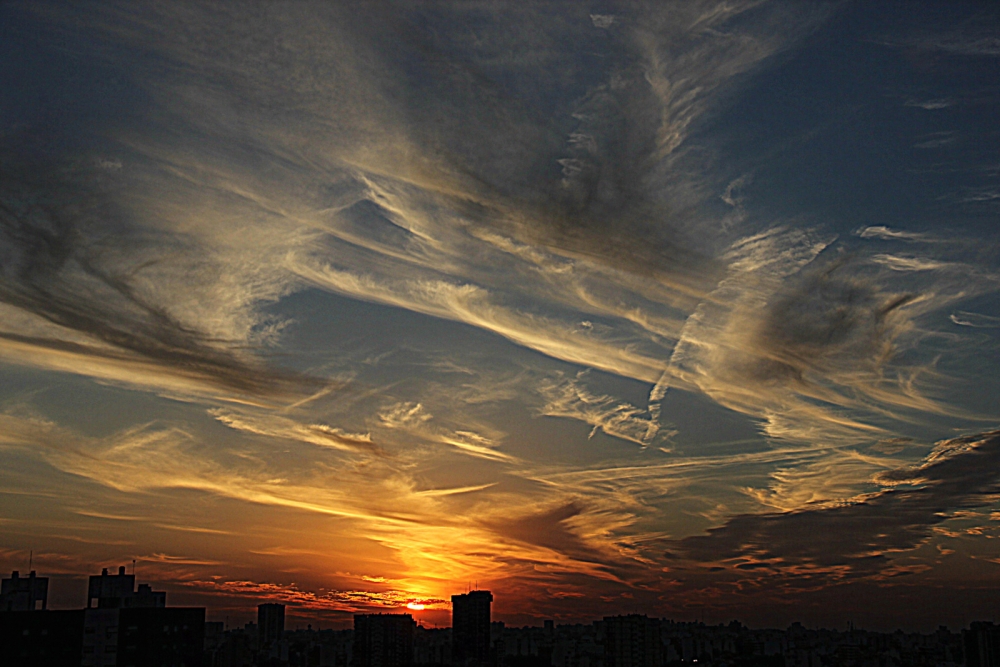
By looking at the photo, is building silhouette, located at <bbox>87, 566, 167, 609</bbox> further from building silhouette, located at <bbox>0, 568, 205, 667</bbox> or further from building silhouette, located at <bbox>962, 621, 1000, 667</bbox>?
building silhouette, located at <bbox>962, 621, 1000, 667</bbox>

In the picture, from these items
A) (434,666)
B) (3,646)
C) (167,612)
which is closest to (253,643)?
(434,666)

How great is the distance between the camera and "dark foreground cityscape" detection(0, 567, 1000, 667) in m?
49.5

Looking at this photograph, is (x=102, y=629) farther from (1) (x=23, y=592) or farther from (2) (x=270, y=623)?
(2) (x=270, y=623)

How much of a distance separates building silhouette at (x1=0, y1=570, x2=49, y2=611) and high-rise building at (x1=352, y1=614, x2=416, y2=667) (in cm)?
6844

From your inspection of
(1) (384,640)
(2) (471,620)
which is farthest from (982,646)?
(1) (384,640)

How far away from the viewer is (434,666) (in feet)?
389

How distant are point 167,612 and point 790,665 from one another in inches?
3311

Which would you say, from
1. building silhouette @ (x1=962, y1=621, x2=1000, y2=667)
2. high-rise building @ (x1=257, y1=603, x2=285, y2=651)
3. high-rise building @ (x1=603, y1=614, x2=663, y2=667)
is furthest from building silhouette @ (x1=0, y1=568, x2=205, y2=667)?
building silhouette @ (x1=962, y1=621, x2=1000, y2=667)

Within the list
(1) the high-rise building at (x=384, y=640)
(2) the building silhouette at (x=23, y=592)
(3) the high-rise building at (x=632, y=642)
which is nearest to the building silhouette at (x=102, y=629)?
→ (2) the building silhouette at (x=23, y=592)

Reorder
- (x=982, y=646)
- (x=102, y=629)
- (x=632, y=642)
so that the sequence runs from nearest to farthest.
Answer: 1. (x=102, y=629)
2. (x=982, y=646)
3. (x=632, y=642)

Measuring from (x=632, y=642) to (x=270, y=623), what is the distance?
212 ft

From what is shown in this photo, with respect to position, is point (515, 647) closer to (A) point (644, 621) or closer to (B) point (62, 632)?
(A) point (644, 621)

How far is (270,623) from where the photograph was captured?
139625mm

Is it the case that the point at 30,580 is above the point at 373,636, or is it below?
above
